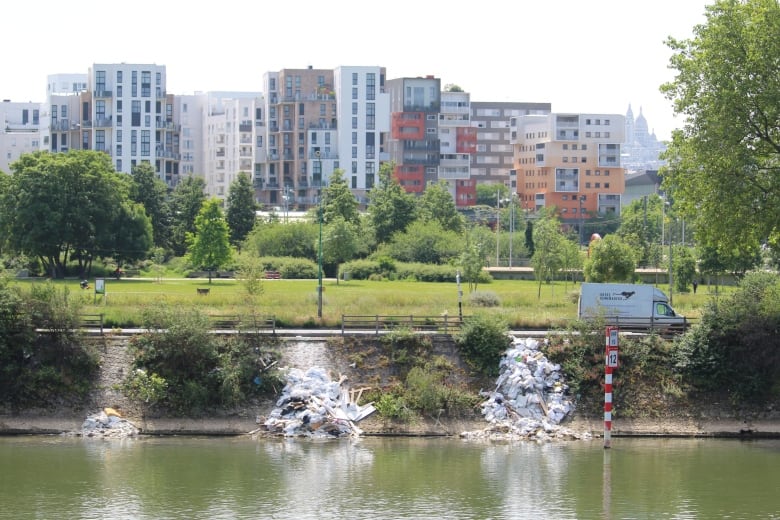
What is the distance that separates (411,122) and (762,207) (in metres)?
124

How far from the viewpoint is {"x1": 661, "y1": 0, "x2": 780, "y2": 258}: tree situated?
4928cm

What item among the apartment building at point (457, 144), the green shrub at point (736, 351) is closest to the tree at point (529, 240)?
the apartment building at point (457, 144)

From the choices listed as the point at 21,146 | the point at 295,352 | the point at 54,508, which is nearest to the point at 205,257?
the point at 295,352

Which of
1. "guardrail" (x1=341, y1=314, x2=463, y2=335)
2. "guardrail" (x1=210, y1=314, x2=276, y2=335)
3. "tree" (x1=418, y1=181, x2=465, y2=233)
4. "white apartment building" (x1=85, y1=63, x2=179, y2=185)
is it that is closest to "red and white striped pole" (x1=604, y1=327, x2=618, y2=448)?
"guardrail" (x1=341, y1=314, x2=463, y2=335)

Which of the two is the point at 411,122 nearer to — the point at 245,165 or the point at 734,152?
the point at 245,165

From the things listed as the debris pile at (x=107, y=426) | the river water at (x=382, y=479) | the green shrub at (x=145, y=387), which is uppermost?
the green shrub at (x=145, y=387)

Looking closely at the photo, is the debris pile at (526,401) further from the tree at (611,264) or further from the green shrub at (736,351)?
the tree at (611,264)

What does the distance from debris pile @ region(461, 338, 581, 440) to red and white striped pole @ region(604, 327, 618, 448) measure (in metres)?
2.08

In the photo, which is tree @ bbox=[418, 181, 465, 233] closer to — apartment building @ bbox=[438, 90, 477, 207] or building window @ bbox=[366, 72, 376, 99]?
building window @ bbox=[366, 72, 376, 99]

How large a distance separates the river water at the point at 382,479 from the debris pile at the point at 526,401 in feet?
3.70

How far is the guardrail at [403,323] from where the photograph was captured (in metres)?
49.1

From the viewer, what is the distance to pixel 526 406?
4475 cm

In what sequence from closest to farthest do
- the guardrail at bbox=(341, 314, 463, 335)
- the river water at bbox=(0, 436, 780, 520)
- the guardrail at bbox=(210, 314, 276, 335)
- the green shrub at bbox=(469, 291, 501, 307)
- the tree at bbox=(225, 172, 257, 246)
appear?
the river water at bbox=(0, 436, 780, 520) → the guardrail at bbox=(210, 314, 276, 335) → the guardrail at bbox=(341, 314, 463, 335) → the green shrub at bbox=(469, 291, 501, 307) → the tree at bbox=(225, 172, 257, 246)

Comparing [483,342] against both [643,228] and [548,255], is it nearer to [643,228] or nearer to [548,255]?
[548,255]
